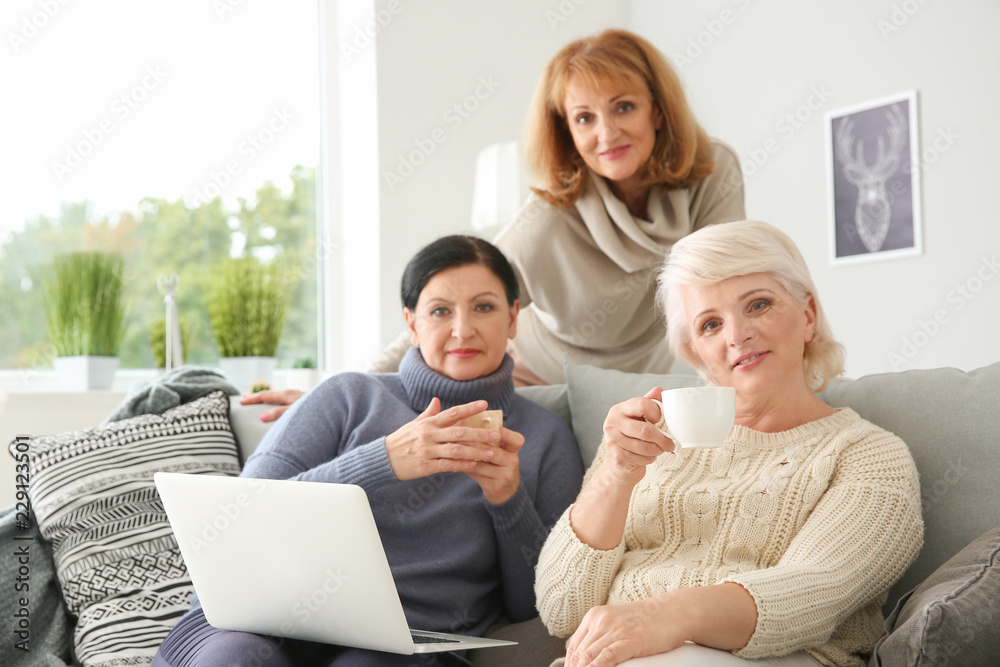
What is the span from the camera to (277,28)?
373cm

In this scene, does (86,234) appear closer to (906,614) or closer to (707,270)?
(707,270)

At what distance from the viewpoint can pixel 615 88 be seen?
203 cm

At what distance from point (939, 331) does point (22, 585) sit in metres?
2.85

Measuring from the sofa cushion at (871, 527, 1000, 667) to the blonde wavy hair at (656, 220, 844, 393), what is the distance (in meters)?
0.47

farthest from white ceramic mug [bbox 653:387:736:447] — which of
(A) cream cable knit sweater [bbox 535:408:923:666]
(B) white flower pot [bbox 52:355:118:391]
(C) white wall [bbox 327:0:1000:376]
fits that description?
(B) white flower pot [bbox 52:355:118:391]

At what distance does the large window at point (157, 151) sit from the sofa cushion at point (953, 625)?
114 inches

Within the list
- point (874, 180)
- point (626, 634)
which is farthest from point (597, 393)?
point (874, 180)

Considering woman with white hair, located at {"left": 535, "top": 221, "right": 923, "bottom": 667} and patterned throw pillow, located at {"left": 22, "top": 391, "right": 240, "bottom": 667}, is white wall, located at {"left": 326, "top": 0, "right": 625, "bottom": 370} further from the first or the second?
woman with white hair, located at {"left": 535, "top": 221, "right": 923, "bottom": 667}

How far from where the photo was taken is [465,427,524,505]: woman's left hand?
60.0 inches

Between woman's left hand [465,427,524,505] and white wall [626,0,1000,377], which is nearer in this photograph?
woman's left hand [465,427,524,505]

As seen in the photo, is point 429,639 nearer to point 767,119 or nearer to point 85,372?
point 85,372

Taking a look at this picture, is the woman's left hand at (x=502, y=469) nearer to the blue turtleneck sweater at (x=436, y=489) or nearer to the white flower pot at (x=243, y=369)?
the blue turtleneck sweater at (x=436, y=489)

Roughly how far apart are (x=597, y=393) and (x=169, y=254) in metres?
2.24

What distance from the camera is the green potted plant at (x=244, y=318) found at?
333 cm
